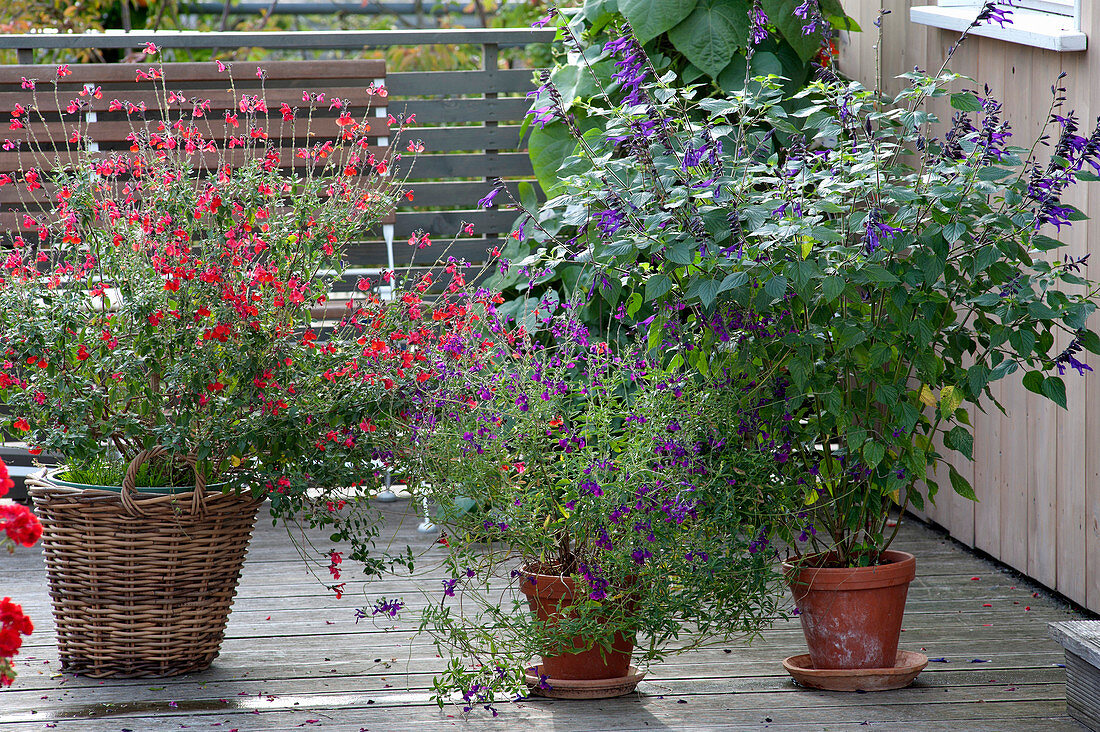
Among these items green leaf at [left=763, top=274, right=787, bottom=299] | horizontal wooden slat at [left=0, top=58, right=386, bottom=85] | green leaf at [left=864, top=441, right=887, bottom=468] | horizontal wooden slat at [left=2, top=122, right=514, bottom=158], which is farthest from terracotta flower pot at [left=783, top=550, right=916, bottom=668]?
horizontal wooden slat at [left=0, top=58, right=386, bottom=85]

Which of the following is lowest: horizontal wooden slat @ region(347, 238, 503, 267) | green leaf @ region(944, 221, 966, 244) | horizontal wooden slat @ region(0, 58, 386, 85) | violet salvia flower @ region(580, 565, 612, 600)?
violet salvia flower @ region(580, 565, 612, 600)

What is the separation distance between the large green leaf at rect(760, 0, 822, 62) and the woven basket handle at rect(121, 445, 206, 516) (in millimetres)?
2028

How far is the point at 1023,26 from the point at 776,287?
1263 millimetres

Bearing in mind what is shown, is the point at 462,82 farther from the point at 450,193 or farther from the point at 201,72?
the point at 201,72

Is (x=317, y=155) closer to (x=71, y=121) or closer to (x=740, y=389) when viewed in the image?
(x=740, y=389)

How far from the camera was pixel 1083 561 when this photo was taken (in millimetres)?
2713

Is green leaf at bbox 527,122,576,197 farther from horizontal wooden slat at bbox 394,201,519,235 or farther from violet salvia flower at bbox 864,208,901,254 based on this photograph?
violet salvia flower at bbox 864,208,901,254

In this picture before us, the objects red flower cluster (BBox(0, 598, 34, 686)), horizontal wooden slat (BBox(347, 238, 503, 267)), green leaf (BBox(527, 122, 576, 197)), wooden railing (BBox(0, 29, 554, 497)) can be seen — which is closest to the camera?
red flower cluster (BBox(0, 598, 34, 686))

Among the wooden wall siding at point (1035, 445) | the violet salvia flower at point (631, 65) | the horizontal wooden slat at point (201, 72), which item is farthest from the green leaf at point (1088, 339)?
the horizontal wooden slat at point (201, 72)

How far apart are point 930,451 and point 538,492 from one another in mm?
771

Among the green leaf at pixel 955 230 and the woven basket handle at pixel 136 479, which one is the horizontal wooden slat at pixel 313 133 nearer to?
the woven basket handle at pixel 136 479

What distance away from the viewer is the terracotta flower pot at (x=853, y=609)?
7.43ft

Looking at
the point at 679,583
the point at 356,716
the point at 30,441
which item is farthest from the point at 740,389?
the point at 30,441

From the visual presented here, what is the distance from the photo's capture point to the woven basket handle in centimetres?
224
